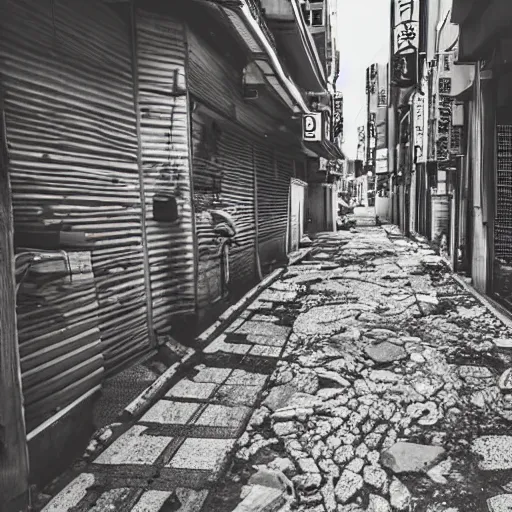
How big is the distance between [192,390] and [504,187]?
6.55m

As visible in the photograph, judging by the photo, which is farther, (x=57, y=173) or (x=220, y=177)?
(x=220, y=177)

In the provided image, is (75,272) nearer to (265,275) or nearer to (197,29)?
(197,29)

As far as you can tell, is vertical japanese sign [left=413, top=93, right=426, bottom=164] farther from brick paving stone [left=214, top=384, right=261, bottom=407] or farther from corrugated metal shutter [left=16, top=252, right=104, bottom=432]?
corrugated metal shutter [left=16, top=252, right=104, bottom=432]

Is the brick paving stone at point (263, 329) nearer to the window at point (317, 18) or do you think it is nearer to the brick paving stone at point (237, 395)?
the brick paving stone at point (237, 395)

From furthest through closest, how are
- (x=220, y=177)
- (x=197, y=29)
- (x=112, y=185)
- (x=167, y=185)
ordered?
(x=220, y=177), (x=197, y=29), (x=167, y=185), (x=112, y=185)

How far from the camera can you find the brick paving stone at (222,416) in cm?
414

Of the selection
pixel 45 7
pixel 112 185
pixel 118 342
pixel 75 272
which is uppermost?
pixel 45 7

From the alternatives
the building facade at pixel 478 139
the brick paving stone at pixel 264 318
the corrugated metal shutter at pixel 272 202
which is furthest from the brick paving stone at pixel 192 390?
the corrugated metal shutter at pixel 272 202

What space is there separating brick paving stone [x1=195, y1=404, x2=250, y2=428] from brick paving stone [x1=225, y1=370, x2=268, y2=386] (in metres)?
0.61

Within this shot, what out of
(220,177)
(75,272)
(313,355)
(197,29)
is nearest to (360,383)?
(313,355)

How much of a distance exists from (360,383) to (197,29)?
4989mm

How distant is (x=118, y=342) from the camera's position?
4.82 m

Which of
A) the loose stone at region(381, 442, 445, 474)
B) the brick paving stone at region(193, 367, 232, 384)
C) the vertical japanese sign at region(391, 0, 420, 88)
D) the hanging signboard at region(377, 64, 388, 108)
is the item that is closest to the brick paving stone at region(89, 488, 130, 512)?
the loose stone at region(381, 442, 445, 474)

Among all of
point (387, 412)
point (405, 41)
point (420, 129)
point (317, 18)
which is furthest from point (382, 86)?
point (387, 412)
